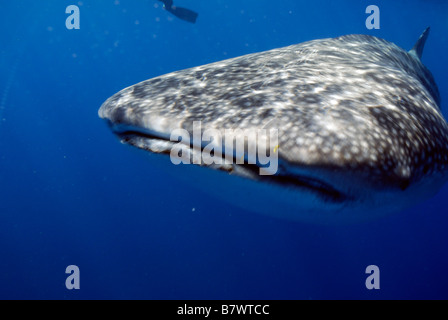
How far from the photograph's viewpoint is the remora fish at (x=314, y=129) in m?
1.58

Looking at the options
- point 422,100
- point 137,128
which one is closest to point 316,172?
point 137,128

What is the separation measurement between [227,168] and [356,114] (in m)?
0.80

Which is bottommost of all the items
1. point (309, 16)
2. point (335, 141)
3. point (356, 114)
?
point (335, 141)

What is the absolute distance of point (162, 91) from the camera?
95.3 inches

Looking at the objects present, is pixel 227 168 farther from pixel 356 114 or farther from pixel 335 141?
pixel 356 114

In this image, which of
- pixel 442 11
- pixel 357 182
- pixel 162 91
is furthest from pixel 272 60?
pixel 442 11

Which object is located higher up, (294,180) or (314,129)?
(314,129)

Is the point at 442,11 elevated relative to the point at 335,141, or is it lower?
elevated

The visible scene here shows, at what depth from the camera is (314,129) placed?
166cm

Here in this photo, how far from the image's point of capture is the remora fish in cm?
158

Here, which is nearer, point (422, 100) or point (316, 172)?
point (316, 172)

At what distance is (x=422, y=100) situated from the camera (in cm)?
233
